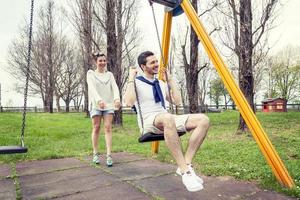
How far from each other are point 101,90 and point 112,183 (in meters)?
1.57

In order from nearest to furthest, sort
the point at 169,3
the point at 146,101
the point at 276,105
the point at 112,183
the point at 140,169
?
the point at 146,101
the point at 112,183
the point at 169,3
the point at 140,169
the point at 276,105

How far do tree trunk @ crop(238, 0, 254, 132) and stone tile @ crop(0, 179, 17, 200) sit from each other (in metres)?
6.09

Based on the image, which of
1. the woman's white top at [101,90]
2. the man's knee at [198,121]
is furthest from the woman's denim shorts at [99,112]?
the man's knee at [198,121]

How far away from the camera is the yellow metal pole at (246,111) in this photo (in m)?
3.55

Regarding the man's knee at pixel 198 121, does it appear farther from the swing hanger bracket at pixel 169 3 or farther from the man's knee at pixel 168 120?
the swing hanger bracket at pixel 169 3

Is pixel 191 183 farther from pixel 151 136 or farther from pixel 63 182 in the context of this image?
pixel 63 182

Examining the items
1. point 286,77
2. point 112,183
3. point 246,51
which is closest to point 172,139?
point 112,183

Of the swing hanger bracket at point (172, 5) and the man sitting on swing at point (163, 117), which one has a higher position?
the swing hanger bracket at point (172, 5)

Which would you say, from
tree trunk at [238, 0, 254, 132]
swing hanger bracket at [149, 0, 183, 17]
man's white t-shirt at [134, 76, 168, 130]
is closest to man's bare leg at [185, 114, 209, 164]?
man's white t-shirt at [134, 76, 168, 130]

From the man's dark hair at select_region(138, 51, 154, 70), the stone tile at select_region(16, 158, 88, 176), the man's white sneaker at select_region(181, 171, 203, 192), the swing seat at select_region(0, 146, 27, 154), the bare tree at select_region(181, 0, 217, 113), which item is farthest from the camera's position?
the bare tree at select_region(181, 0, 217, 113)

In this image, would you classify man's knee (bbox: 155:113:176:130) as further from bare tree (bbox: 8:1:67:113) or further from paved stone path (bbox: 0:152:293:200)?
bare tree (bbox: 8:1:67:113)

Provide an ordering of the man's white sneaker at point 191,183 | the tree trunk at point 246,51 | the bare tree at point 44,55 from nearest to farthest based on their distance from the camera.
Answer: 1. the man's white sneaker at point 191,183
2. the tree trunk at point 246,51
3. the bare tree at point 44,55

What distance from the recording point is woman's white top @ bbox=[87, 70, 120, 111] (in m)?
4.90

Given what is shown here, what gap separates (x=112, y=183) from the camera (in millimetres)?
3947
